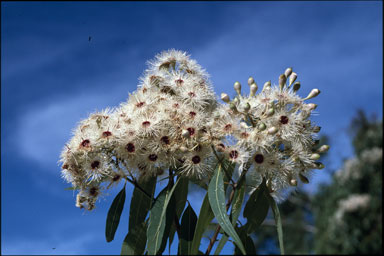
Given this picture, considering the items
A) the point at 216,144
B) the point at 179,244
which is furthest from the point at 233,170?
the point at 179,244

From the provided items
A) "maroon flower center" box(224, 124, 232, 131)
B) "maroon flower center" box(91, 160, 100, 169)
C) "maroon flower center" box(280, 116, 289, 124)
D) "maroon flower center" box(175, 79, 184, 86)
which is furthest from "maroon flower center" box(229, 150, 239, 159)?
"maroon flower center" box(91, 160, 100, 169)

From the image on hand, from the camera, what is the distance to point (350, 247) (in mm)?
7949

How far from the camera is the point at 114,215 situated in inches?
78.3

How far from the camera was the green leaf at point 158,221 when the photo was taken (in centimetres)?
170

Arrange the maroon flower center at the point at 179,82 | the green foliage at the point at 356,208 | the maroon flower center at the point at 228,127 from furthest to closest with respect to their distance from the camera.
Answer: the green foliage at the point at 356,208 → the maroon flower center at the point at 179,82 → the maroon flower center at the point at 228,127

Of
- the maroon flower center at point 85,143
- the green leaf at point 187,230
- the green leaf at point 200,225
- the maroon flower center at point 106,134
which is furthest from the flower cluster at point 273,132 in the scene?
the maroon flower center at point 85,143

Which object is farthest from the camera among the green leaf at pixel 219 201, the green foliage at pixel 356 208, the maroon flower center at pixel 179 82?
the green foliage at pixel 356 208

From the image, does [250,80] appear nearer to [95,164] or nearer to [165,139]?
[165,139]

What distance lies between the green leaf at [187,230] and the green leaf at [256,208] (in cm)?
25

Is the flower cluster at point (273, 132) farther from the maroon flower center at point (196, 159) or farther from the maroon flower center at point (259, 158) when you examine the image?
the maroon flower center at point (196, 159)

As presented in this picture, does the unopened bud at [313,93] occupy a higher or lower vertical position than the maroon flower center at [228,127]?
higher

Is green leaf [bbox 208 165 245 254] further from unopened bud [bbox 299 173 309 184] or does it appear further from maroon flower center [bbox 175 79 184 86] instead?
maroon flower center [bbox 175 79 184 86]

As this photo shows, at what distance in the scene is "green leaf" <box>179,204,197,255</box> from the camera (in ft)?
5.95

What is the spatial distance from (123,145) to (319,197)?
9419 millimetres
